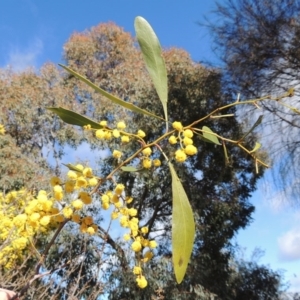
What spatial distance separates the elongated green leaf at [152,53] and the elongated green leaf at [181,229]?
126 mm

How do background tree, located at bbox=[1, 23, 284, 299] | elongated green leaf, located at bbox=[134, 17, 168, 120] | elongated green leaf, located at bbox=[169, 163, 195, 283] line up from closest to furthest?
elongated green leaf, located at bbox=[169, 163, 195, 283] → elongated green leaf, located at bbox=[134, 17, 168, 120] → background tree, located at bbox=[1, 23, 284, 299]

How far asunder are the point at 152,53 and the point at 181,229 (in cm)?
23

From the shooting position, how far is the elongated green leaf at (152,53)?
0.60m

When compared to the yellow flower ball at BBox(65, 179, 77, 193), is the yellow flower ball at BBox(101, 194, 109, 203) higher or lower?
higher

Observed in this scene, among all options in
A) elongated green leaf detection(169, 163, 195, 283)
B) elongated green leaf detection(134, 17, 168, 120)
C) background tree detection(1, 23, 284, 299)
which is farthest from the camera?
background tree detection(1, 23, 284, 299)

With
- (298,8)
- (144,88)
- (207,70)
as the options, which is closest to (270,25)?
(298,8)

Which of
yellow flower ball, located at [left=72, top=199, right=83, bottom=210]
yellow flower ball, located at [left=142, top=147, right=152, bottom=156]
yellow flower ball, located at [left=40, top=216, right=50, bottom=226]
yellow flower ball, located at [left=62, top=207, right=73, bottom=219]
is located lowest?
→ yellow flower ball, located at [left=40, top=216, right=50, bottom=226]

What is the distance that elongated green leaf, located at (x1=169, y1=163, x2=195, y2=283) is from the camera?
1.63 ft

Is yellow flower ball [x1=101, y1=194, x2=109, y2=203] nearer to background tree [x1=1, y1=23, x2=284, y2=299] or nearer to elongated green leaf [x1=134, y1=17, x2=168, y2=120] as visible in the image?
elongated green leaf [x1=134, y1=17, x2=168, y2=120]

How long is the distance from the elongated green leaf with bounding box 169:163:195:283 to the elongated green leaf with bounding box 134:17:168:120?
0.13 metres

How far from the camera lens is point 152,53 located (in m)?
0.60

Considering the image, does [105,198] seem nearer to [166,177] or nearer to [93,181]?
[93,181]

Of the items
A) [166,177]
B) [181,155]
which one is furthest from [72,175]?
[166,177]

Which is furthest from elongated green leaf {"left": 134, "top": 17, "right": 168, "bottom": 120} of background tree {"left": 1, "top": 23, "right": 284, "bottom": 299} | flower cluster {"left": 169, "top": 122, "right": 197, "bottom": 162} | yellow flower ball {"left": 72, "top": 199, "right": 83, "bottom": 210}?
background tree {"left": 1, "top": 23, "right": 284, "bottom": 299}
